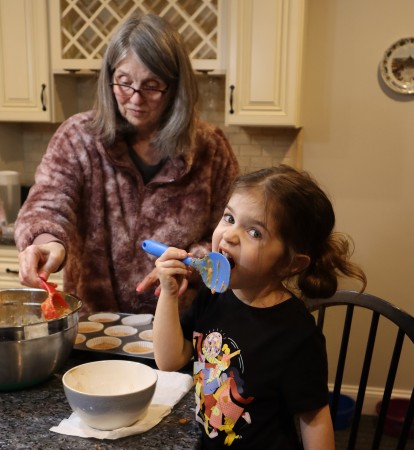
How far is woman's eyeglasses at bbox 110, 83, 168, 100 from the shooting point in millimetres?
1492

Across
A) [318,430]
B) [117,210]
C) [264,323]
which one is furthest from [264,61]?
[318,430]

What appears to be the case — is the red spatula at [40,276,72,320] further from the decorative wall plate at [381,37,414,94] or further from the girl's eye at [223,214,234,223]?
the decorative wall plate at [381,37,414,94]

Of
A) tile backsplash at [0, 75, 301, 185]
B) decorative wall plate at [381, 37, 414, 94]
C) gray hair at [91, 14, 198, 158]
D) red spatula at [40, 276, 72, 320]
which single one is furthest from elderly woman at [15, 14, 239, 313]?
decorative wall plate at [381, 37, 414, 94]

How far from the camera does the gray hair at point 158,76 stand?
147 cm

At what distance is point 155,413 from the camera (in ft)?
3.13

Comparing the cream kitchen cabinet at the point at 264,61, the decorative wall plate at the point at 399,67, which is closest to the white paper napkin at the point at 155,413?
the cream kitchen cabinet at the point at 264,61

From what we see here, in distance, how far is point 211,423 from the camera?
3.01 ft

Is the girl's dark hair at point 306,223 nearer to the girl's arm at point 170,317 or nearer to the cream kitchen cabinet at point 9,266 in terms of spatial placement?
the girl's arm at point 170,317

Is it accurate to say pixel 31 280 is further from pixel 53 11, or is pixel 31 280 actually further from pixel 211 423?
pixel 53 11

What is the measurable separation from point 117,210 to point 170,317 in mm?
642

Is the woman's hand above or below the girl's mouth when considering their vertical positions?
below

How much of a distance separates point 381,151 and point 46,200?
187cm

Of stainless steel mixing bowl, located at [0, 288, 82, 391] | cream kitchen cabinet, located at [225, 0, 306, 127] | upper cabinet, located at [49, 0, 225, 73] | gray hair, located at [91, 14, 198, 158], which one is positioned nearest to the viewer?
stainless steel mixing bowl, located at [0, 288, 82, 391]

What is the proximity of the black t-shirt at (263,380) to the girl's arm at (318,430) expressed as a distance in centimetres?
2
